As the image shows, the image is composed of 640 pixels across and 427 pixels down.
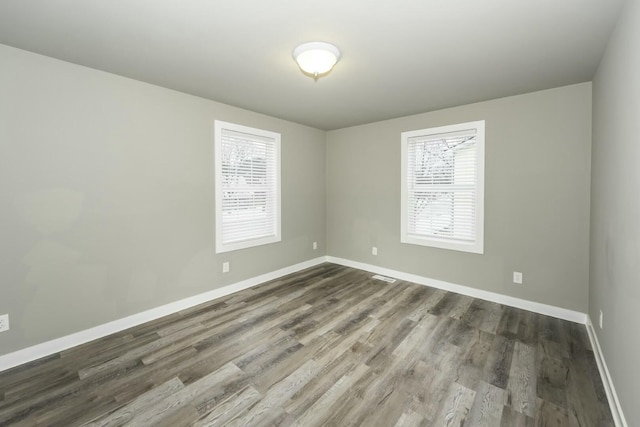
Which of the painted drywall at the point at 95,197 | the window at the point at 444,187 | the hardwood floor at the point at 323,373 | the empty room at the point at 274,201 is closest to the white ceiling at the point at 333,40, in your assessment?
the empty room at the point at 274,201

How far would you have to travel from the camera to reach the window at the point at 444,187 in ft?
11.6

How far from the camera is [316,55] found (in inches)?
83.7

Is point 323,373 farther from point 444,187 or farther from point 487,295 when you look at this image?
point 444,187

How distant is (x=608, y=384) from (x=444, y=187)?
244 centimetres

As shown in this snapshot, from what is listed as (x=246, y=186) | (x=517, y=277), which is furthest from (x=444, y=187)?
(x=246, y=186)

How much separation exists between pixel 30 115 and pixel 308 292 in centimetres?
320

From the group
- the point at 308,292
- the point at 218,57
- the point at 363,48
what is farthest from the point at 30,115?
the point at 308,292

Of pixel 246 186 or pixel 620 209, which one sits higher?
pixel 246 186

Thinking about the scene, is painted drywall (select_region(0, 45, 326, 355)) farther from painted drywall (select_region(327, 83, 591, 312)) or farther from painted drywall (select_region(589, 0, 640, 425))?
painted drywall (select_region(589, 0, 640, 425))

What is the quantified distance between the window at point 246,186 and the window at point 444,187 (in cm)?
194

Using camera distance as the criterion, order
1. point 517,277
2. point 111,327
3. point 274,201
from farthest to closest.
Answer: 1. point 274,201
2. point 517,277
3. point 111,327

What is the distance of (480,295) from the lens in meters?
3.56

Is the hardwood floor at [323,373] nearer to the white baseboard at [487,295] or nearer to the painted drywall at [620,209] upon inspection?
the white baseboard at [487,295]

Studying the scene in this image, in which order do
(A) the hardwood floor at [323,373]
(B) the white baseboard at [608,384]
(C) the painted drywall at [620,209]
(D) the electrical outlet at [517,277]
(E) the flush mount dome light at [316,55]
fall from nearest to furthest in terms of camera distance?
(C) the painted drywall at [620,209]
(B) the white baseboard at [608,384]
(A) the hardwood floor at [323,373]
(E) the flush mount dome light at [316,55]
(D) the electrical outlet at [517,277]
